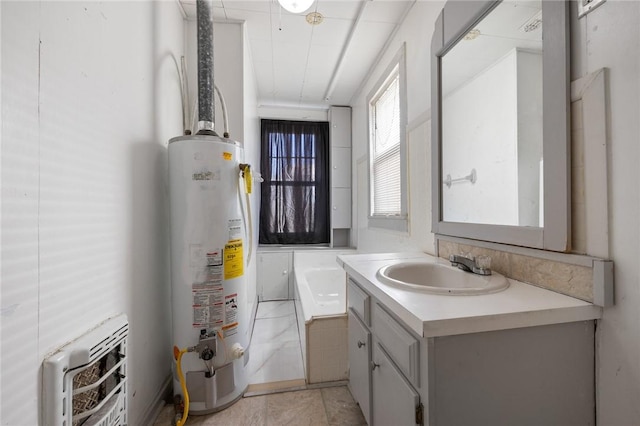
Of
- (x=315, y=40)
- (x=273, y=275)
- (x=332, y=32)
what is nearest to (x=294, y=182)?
(x=273, y=275)

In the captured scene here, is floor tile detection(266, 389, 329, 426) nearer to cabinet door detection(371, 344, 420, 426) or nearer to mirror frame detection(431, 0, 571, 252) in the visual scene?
cabinet door detection(371, 344, 420, 426)

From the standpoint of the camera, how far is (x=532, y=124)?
889 mm

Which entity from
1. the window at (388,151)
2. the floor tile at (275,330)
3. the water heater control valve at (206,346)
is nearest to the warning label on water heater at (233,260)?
the water heater control valve at (206,346)

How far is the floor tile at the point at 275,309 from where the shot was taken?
8.59 ft

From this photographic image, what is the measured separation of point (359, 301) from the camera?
3.72 feet

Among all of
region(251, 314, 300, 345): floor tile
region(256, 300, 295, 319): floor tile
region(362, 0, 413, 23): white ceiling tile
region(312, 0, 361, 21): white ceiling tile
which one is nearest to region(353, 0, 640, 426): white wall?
region(362, 0, 413, 23): white ceiling tile

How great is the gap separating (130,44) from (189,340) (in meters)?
1.42

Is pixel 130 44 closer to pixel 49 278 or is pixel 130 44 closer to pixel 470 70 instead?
pixel 49 278

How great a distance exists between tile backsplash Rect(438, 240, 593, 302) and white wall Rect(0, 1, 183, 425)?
1.50m

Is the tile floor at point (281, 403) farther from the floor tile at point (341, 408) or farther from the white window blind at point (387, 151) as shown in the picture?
the white window blind at point (387, 151)

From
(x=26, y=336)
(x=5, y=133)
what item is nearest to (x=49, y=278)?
(x=26, y=336)

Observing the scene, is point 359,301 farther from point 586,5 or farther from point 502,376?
point 586,5

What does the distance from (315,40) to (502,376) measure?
7.69ft

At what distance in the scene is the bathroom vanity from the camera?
649 mm
